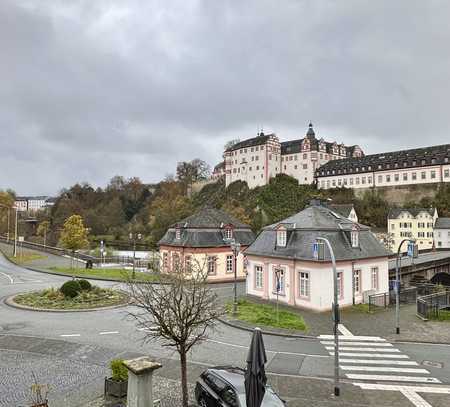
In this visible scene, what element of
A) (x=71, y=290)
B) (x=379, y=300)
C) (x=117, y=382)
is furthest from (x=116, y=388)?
(x=379, y=300)

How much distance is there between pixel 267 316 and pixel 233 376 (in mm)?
13001

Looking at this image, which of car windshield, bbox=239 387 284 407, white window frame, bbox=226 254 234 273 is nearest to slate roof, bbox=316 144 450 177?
white window frame, bbox=226 254 234 273

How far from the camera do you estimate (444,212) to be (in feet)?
288

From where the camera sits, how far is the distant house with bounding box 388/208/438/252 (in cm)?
8425

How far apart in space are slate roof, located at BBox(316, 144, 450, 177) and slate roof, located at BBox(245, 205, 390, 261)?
72271mm

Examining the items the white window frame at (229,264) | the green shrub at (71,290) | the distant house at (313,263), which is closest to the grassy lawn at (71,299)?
the green shrub at (71,290)

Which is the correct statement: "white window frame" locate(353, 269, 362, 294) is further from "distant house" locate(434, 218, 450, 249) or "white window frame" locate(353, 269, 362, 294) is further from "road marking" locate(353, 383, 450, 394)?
"distant house" locate(434, 218, 450, 249)

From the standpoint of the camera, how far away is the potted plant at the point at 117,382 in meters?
10.9

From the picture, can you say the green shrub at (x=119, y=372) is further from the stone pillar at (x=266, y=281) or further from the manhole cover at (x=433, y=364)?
the stone pillar at (x=266, y=281)

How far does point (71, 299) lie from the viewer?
26406 millimetres

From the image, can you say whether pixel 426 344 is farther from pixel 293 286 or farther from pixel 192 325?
pixel 192 325

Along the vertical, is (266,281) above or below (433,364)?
above

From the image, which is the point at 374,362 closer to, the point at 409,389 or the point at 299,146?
the point at 409,389

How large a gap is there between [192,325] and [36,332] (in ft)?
39.9
